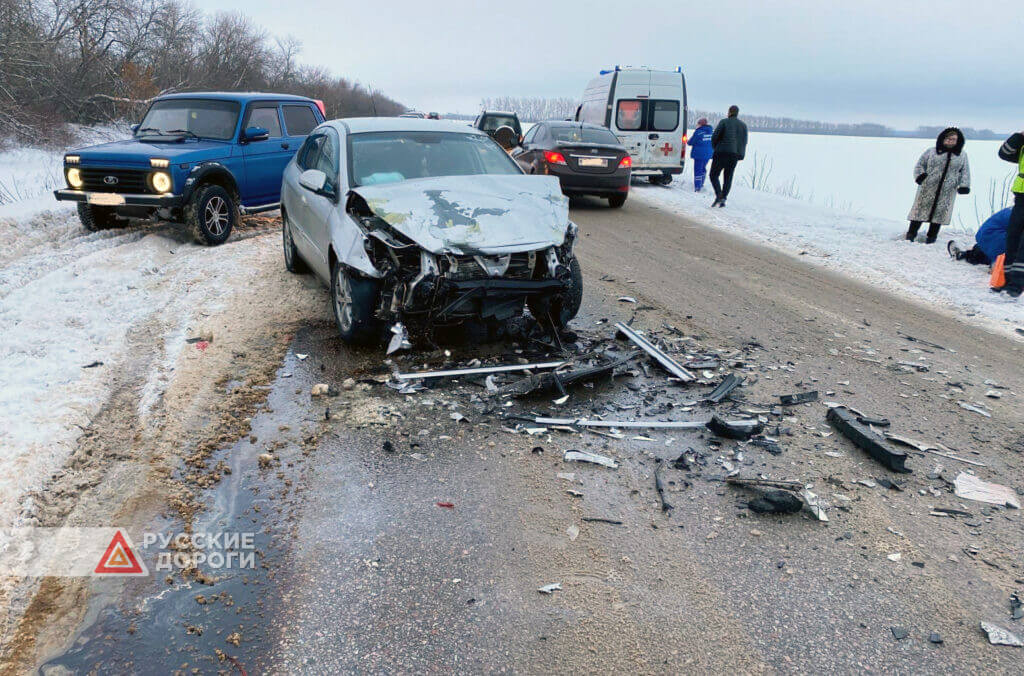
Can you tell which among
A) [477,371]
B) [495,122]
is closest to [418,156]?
[477,371]

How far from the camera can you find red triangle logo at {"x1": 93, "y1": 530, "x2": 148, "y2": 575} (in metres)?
2.82

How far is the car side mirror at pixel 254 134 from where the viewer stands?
9500 mm

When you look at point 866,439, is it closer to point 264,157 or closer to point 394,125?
point 394,125

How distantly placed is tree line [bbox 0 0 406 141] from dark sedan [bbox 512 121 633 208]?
16027mm

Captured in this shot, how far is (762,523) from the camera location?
10.7 ft

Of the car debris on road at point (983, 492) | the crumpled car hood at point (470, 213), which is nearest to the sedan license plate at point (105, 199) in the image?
the crumpled car hood at point (470, 213)

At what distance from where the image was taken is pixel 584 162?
13.0 metres

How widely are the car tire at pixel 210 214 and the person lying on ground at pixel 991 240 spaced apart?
10.5 m

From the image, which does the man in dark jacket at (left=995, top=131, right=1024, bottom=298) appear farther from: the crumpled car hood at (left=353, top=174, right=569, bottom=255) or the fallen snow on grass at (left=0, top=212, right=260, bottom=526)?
the fallen snow on grass at (left=0, top=212, right=260, bottom=526)

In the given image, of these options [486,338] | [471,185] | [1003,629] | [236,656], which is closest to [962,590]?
[1003,629]

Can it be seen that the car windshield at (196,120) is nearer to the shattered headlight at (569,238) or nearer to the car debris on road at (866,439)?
the shattered headlight at (569,238)

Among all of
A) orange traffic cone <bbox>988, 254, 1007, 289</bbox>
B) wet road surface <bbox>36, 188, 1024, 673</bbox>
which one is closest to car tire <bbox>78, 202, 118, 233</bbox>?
wet road surface <bbox>36, 188, 1024, 673</bbox>

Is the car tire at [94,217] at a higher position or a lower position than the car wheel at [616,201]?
lower

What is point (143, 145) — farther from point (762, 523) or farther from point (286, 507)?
point (762, 523)
